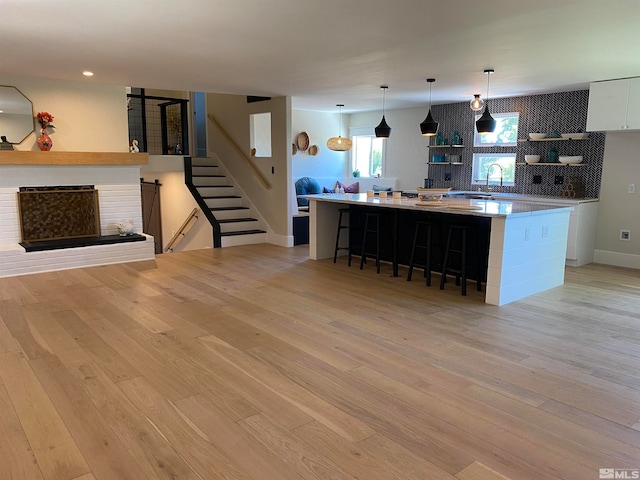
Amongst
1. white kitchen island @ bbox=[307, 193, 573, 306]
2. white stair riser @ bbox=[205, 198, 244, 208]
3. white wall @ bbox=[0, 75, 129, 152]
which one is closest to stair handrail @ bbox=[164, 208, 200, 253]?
white stair riser @ bbox=[205, 198, 244, 208]

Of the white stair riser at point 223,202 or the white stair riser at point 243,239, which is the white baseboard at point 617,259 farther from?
the white stair riser at point 223,202

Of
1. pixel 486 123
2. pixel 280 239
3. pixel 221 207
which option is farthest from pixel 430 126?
pixel 221 207

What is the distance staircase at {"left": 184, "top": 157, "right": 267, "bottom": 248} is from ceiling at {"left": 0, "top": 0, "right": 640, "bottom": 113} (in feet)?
7.57

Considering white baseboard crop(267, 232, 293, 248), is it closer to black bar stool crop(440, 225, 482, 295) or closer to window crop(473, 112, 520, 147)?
black bar stool crop(440, 225, 482, 295)

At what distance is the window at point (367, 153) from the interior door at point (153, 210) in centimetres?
439

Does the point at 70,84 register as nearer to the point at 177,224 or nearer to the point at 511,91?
the point at 177,224

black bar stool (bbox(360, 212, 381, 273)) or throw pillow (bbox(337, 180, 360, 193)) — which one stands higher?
throw pillow (bbox(337, 180, 360, 193))

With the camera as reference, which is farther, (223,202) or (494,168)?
(223,202)

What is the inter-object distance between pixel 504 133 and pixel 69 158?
6.58 metres

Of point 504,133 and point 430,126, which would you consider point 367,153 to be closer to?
point 504,133

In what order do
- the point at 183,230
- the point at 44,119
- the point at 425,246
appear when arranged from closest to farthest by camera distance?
the point at 425,246 < the point at 44,119 < the point at 183,230

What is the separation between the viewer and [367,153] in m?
10.7

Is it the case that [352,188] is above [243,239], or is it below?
above

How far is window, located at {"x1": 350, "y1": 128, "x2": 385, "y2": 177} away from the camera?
412 inches
